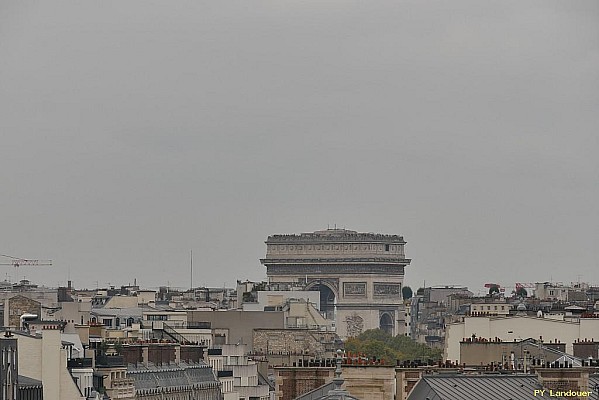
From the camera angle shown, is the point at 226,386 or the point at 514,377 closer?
the point at 514,377

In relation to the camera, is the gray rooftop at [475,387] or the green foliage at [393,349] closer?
the gray rooftop at [475,387]

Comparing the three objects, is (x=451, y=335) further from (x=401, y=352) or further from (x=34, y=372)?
(x=401, y=352)

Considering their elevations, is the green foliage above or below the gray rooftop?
above

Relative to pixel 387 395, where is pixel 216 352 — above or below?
above

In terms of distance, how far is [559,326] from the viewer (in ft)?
255

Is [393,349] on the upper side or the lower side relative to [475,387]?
upper

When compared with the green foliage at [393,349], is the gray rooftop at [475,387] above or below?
below

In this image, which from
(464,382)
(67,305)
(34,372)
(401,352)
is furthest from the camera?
(401,352)

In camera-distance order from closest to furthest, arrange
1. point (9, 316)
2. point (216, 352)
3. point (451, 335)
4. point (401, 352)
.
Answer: point (451, 335) → point (216, 352) → point (9, 316) → point (401, 352)

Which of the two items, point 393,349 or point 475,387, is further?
point 393,349

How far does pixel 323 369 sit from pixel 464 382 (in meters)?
2.94

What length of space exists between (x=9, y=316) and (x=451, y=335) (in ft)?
108

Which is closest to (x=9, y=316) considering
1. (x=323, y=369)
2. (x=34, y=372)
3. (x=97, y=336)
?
(x=97, y=336)

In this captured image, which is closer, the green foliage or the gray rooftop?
the gray rooftop
